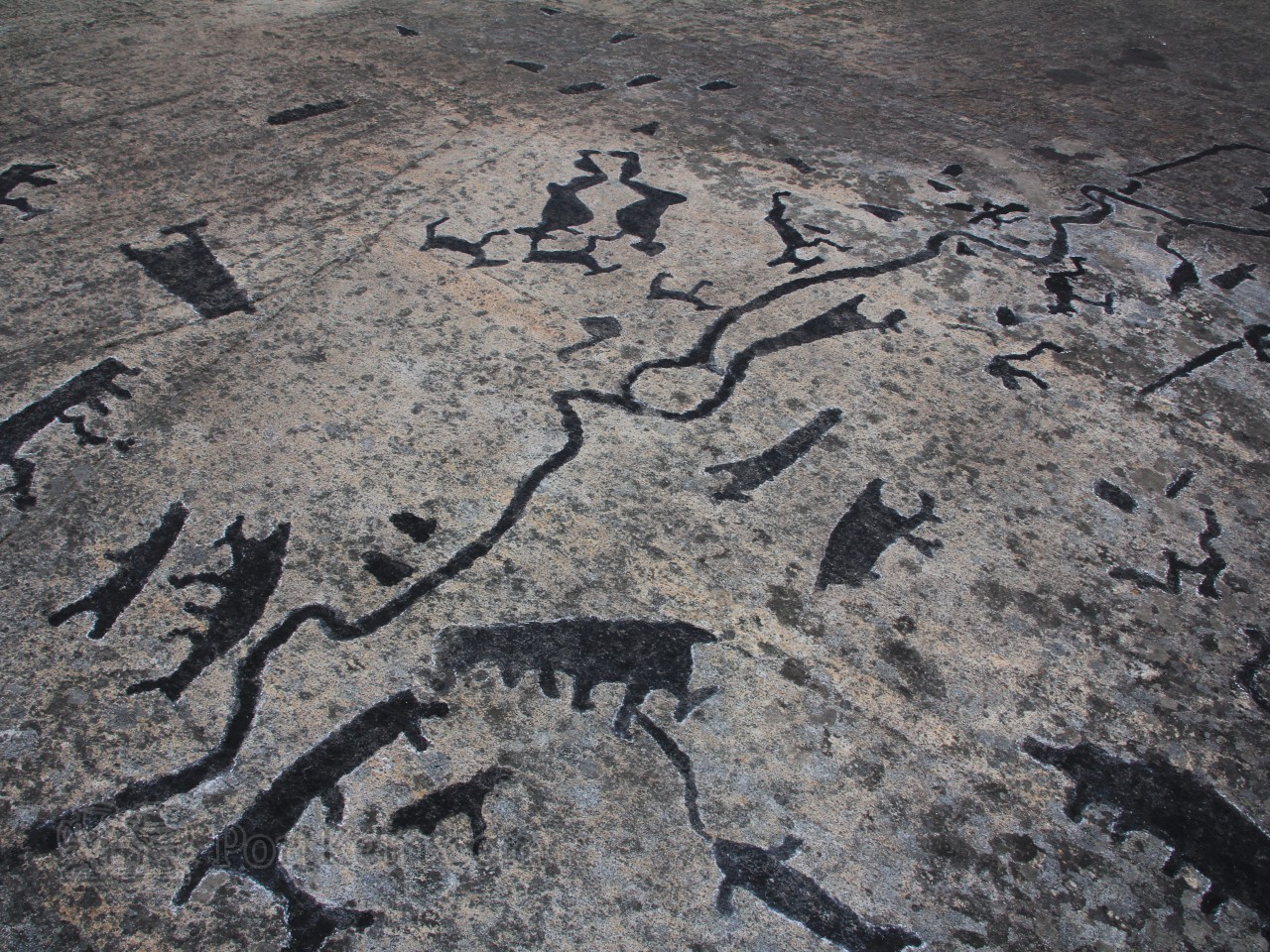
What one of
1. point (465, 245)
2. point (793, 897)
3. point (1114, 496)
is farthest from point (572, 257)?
point (793, 897)

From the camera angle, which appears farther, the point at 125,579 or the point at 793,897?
the point at 125,579

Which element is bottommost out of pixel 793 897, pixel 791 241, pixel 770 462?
pixel 793 897

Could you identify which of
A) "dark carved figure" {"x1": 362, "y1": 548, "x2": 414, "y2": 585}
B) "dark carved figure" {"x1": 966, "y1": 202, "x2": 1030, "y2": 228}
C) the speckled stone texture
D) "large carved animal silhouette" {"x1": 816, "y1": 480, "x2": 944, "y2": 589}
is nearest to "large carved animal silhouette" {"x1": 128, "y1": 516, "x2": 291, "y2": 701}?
the speckled stone texture

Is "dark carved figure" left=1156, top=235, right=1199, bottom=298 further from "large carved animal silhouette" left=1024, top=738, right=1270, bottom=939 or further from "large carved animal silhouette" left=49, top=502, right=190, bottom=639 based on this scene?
"large carved animal silhouette" left=49, top=502, right=190, bottom=639

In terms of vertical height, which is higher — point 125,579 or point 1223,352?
point 1223,352

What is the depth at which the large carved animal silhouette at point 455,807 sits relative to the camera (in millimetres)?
1186

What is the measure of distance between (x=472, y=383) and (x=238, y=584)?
586 millimetres

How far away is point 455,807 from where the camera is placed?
3.95 feet

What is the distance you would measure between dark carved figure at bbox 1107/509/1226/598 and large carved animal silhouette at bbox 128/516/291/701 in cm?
134

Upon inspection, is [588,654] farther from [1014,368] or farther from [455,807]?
[1014,368]

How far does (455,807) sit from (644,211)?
162cm

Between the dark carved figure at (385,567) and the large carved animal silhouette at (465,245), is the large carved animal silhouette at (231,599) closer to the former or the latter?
the dark carved figure at (385,567)

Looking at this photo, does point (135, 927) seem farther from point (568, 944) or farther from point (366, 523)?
point (366, 523)

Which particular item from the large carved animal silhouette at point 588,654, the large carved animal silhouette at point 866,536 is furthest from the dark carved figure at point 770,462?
the large carved animal silhouette at point 588,654
